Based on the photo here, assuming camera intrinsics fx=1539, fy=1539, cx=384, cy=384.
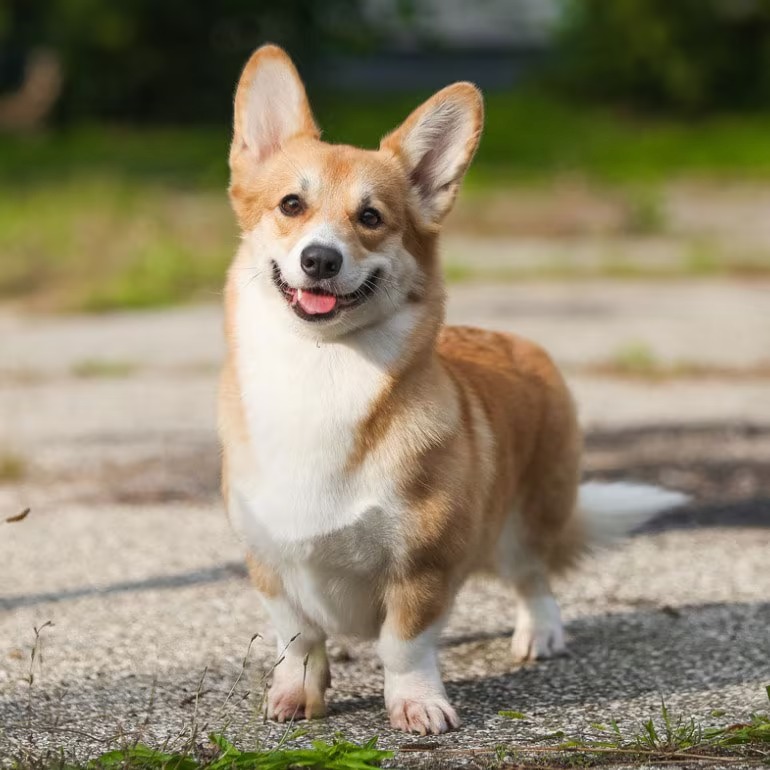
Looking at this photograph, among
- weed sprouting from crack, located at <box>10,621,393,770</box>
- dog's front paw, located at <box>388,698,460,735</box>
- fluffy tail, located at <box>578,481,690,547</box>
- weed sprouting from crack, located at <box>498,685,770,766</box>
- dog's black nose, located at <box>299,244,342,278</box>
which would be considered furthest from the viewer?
fluffy tail, located at <box>578,481,690,547</box>

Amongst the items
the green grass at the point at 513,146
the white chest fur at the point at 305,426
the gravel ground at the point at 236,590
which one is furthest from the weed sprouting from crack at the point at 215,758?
the green grass at the point at 513,146

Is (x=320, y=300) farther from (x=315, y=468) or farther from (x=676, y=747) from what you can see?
(x=676, y=747)

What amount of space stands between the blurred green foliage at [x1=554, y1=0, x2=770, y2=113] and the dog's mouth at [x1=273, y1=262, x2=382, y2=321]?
27044 mm

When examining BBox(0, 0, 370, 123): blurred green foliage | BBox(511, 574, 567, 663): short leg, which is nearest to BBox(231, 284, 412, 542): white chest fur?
BBox(511, 574, 567, 663): short leg

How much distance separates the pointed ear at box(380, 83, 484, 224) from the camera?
471 centimetres

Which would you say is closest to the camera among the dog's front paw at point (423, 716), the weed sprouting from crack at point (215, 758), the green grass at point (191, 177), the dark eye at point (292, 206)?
the weed sprouting from crack at point (215, 758)

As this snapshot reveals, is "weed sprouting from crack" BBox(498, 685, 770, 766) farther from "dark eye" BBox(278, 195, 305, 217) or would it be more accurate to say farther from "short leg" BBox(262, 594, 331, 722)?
"dark eye" BBox(278, 195, 305, 217)

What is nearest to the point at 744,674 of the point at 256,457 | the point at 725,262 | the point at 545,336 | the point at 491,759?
the point at 491,759

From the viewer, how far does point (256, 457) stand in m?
4.36

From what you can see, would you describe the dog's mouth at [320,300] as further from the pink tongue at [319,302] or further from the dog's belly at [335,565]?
the dog's belly at [335,565]

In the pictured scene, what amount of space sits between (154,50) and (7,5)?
2.80 metres

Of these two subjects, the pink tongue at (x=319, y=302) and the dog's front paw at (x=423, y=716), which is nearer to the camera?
the pink tongue at (x=319, y=302)

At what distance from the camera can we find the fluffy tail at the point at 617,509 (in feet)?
18.2

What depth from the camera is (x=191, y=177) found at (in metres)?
23.9
